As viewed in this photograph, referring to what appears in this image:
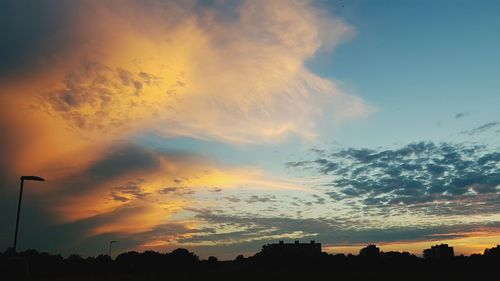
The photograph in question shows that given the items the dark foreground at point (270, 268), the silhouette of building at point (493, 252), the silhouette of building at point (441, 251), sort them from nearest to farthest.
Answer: the dark foreground at point (270, 268) → the silhouette of building at point (493, 252) → the silhouette of building at point (441, 251)

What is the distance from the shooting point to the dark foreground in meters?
69.6

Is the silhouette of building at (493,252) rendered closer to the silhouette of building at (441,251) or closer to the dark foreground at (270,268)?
the dark foreground at (270,268)

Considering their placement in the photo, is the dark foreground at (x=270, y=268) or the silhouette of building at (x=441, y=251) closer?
the dark foreground at (x=270, y=268)

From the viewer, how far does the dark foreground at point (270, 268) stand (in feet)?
228

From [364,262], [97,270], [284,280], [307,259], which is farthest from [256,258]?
[284,280]

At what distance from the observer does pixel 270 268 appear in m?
105

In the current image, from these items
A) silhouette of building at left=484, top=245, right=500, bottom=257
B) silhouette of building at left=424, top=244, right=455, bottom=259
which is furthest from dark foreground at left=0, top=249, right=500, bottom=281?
silhouette of building at left=424, top=244, right=455, bottom=259

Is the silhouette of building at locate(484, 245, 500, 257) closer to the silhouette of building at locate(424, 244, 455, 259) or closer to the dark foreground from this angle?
the dark foreground

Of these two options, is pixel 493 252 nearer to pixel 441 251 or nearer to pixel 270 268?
pixel 441 251

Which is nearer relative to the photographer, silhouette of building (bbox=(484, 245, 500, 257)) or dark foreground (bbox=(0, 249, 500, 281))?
dark foreground (bbox=(0, 249, 500, 281))

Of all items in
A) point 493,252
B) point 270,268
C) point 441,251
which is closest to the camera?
point 493,252

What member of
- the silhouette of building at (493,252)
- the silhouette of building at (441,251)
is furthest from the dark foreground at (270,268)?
the silhouette of building at (441,251)

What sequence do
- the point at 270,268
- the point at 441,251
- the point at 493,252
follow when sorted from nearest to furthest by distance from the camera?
1. the point at 493,252
2. the point at 270,268
3. the point at 441,251

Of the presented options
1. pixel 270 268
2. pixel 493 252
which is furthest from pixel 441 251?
pixel 270 268
